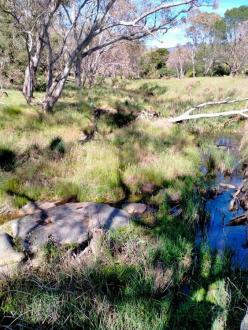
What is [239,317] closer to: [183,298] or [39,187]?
[183,298]

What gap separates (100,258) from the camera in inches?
178

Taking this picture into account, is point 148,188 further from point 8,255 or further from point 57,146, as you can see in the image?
point 8,255

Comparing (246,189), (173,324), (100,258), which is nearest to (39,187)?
(100,258)

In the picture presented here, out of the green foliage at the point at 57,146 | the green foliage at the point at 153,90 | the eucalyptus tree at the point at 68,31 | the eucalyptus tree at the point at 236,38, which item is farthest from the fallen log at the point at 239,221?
the eucalyptus tree at the point at 236,38

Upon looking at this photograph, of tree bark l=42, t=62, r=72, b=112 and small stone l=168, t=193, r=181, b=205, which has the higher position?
tree bark l=42, t=62, r=72, b=112

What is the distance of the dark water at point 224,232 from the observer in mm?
5117

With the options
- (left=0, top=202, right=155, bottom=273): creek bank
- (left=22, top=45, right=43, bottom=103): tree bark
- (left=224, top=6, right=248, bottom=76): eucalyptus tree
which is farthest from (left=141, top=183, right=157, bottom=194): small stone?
(left=224, top=6, right=248, bottom=76): eucalyptus tree

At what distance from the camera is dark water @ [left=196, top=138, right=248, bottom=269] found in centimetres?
512

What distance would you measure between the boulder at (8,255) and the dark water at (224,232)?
2.38m

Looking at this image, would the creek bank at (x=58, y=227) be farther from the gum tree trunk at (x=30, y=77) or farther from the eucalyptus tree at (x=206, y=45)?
the eucalyptus tree at (x=206, y=45)

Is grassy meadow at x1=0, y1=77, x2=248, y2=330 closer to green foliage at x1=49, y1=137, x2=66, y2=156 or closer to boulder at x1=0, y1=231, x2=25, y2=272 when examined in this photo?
green foliage at x1=49, y1=137, x2=66, y2=156

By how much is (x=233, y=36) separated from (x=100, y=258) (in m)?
49.1

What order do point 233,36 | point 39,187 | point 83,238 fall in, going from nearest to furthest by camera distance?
point 83,238 < point 39,187 < point 233,36

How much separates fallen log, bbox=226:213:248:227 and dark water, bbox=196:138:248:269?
0.09 metres
